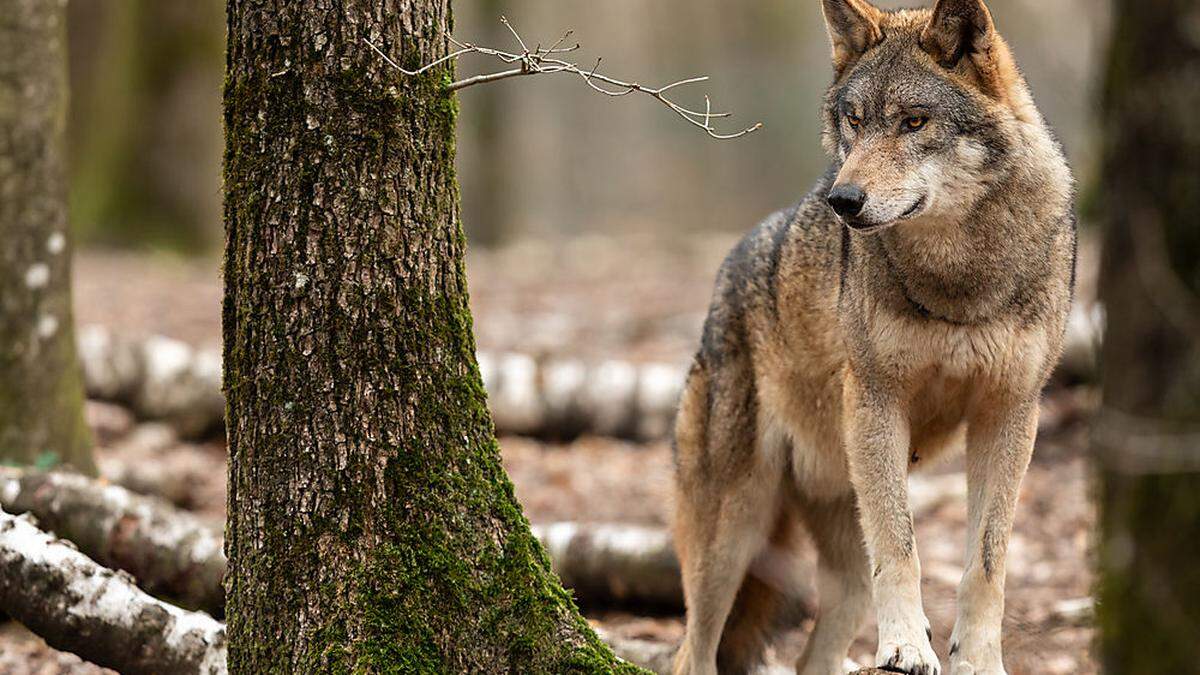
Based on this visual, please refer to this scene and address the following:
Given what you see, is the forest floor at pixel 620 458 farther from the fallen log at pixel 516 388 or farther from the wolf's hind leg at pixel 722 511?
the wolf's hind leg at pixel 722 511

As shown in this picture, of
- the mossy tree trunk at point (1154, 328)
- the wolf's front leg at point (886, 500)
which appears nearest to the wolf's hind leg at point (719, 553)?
the wolf's front leg at point (886, 500)

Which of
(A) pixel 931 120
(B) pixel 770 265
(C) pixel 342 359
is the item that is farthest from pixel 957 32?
(C) pixel 342 359

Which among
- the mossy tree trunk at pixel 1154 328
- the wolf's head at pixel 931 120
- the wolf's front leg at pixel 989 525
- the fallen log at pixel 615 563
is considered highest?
the wolf's head at pixel 931 120

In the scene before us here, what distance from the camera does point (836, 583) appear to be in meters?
5.32

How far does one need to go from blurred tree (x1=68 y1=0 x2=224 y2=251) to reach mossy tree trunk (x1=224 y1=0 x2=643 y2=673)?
13.0 meters

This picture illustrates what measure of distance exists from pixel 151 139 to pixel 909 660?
1394cm

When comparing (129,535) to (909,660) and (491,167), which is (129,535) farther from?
(491,167)

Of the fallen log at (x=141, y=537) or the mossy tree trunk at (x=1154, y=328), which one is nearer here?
the mossy tree trunk at (x=1154, y=328)

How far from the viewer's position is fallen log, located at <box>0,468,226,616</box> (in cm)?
493

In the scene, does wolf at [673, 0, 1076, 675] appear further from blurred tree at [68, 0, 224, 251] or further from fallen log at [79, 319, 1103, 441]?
blurred tree at [68, 0, 224, 251]

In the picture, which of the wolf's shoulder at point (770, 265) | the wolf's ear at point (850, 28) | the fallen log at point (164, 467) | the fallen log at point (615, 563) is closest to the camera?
the wolf's ear at point (850, 28)

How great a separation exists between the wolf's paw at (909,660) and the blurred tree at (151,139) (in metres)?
13.4

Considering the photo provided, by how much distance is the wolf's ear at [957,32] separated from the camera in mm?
4254

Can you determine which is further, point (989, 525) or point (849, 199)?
point (989, 525)
